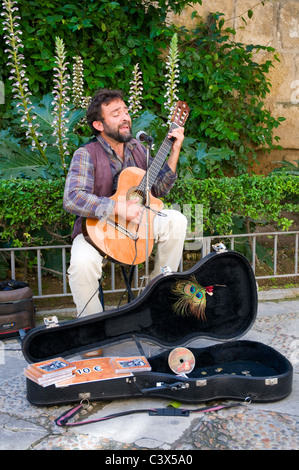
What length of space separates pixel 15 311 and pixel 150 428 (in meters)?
1.46

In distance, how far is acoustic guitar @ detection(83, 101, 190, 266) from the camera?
9.89 feet

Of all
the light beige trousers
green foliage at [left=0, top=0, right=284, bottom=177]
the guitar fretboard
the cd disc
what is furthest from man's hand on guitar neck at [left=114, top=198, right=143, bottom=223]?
green foliage at [left=0, top=0, right=284, bottom=177]

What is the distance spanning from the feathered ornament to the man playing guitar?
0.43 metres

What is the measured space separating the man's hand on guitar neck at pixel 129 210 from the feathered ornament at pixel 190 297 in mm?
Answer: 452

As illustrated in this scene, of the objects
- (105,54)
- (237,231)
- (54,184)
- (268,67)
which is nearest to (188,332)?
(54,184)

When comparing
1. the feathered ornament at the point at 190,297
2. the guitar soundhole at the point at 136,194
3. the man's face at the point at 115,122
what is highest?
the man's face at the point at 115,122

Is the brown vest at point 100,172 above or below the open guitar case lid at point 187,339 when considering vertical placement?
above

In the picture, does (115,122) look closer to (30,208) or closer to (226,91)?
(30,208)

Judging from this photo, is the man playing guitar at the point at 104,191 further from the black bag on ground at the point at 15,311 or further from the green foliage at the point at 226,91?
the green foliage at the point at 226,91

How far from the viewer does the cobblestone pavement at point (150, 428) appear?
215cm

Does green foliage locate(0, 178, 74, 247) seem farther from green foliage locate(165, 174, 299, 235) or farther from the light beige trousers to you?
green foliage locate(165, 174, 299, 235)

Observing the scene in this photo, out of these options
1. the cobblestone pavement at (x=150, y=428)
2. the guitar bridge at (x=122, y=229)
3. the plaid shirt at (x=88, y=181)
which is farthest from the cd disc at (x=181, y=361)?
the plaid shirt at (x=88, y=181)

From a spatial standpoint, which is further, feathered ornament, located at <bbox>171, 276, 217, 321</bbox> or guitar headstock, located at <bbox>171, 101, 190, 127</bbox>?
guitar headstock, located at <bbox>171, 101, 190, 127</bbox>

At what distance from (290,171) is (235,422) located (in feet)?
10.5
